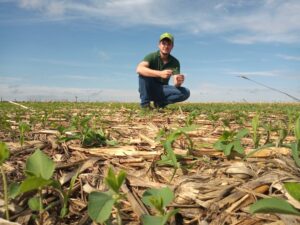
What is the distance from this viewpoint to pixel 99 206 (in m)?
1.50

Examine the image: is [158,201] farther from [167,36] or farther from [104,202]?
[167,36]

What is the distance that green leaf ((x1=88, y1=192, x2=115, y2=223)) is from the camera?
4.81 feet

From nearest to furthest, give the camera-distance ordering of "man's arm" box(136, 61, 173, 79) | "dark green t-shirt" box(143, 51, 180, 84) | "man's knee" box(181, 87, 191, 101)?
"man's arm" box(136, 61, 173, 79) < "dark green t-shirt" box(143, 51, 180, 84) < "man's knee" box(181, 87, 191, 101)

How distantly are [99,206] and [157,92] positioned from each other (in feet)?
25.5

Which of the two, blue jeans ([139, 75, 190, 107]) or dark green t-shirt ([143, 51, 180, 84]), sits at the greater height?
dark green t-shirt ([143, 51, 180, 84])

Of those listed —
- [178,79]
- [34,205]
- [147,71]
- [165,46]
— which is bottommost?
[34,205]

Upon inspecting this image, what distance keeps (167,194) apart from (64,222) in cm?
56

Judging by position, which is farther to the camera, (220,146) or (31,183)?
(220,146)

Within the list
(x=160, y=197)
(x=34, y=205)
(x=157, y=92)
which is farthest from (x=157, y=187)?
(x=157, y=92)

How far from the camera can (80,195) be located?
2.01 meters

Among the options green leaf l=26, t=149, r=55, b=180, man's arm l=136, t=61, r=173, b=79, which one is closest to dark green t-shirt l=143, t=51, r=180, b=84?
man's arm l=136, t=61, r=173, b=79

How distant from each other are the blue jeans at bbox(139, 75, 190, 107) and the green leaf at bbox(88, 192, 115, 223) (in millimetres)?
7459

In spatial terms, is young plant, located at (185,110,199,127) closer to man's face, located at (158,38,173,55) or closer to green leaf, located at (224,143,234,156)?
green leaf, located at (224,143,234,156)

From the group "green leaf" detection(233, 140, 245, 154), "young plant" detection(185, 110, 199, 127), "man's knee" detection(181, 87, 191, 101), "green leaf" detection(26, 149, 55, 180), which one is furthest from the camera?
"man's knee" detection(181, 87, 191, 101)
